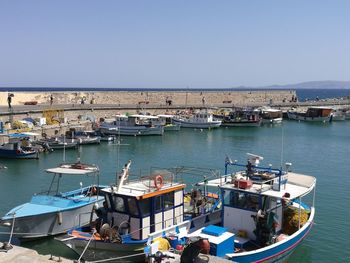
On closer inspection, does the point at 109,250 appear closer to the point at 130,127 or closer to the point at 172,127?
the point at 130,127

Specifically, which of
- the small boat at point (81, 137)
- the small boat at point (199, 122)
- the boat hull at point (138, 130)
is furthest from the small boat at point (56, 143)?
the small boat at point (199, 122)

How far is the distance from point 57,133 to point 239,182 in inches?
1316

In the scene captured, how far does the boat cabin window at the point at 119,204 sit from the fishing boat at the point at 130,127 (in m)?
36.0

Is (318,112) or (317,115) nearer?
(317,115)

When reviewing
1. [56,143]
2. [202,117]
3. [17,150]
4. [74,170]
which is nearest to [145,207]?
[74,170]

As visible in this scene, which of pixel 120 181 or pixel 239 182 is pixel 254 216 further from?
pixel 120 181

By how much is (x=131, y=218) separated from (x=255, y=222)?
4.26m

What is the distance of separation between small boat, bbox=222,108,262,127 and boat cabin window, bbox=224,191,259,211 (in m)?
47.7

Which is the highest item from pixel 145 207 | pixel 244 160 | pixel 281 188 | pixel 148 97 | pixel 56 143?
pixel 148 97

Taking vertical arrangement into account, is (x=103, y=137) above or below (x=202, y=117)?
below

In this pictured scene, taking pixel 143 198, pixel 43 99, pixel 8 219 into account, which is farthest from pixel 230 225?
pixel 43 99

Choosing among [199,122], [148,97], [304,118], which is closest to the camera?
[199,122]

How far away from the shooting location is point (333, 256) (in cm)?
1655

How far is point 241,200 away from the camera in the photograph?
51.1 feet
